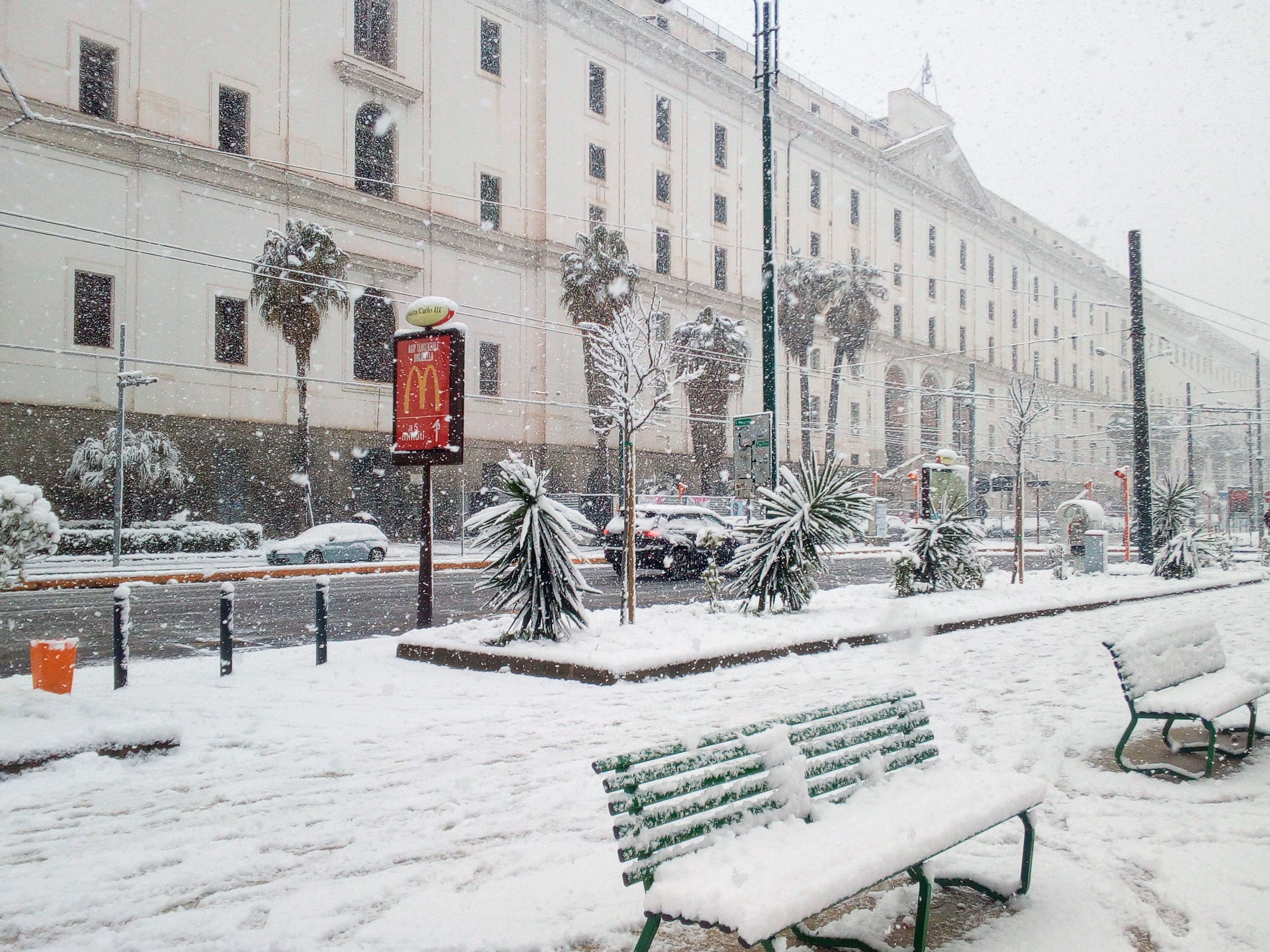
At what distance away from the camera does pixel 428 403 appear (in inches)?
444

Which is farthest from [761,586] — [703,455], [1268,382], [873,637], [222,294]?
[1268,382]

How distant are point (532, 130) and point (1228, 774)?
3852 cm

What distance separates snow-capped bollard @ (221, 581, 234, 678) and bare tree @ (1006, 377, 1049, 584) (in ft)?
43.8

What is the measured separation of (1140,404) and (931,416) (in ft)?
Answer: 135

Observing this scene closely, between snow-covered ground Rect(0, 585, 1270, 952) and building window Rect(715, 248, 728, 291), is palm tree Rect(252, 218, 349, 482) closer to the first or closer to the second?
building window Rect(715, 248, 728, 291)

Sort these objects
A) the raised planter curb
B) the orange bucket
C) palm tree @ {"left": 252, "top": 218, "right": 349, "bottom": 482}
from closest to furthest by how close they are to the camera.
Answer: the orange bucket
the raised planter curb
palm tree @ {"left": 252, "top": 218, "right": 349, "bottom": 482}

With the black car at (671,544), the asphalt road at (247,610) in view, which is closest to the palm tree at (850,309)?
the black car at (671,544)

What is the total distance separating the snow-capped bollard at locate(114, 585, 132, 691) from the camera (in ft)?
27.0

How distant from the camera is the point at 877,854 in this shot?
125 inches

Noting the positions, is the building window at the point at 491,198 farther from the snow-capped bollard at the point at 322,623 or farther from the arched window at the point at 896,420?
the arched window at the point at 896,420

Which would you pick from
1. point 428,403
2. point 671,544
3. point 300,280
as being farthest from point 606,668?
point 300,280

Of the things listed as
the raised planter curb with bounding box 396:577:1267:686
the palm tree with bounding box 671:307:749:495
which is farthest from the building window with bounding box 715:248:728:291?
the raised planter curb with bounding box 396:577:1267:686

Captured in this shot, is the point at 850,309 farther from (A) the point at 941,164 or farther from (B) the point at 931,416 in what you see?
(A) the point at 941,164

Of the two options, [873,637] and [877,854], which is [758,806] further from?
[873,637]
